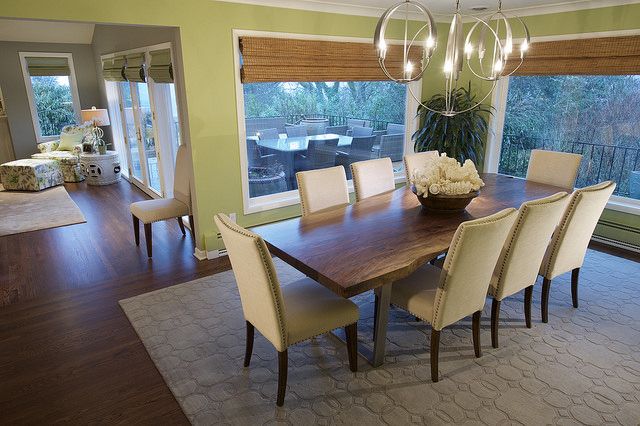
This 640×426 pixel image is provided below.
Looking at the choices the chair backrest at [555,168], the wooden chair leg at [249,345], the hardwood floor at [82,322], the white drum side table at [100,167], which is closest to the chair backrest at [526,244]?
the chair backrest at [555,168]

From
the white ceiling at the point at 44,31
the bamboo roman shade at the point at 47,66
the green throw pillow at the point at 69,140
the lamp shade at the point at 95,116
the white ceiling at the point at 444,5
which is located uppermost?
the white ceiling at the point at 44,31

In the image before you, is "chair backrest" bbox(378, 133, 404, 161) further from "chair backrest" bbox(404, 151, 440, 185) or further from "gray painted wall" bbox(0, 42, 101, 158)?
"gray painted wall" bbox(0, 42, 101, 158)

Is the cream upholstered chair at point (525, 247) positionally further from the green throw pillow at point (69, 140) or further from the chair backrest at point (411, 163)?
the green throw pillow at point (69, 140)

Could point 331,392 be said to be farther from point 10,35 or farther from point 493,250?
point 10,35

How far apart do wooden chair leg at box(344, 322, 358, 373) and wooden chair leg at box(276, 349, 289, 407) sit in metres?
0.41

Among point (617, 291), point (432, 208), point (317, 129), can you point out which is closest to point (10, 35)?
point (317, 129)

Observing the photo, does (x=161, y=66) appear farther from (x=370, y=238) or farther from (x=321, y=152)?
(x=370, y=238)

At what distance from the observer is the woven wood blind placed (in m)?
3.83

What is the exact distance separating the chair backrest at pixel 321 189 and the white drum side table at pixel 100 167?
5.04 metres

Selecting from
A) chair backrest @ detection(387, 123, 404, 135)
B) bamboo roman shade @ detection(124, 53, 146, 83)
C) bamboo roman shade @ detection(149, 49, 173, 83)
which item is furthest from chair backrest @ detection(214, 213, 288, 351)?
chair backrest @ detection(387, 123, 404, 135)

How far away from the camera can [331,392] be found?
7.73 ft

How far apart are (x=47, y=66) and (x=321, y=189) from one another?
698 cm

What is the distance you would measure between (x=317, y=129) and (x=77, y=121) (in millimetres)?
5632

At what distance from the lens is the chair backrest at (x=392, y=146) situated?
5.58 m
